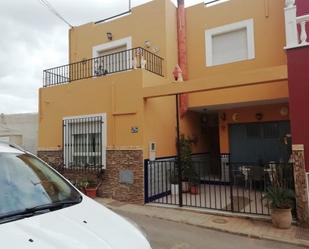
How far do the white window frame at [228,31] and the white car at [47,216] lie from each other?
8.95m

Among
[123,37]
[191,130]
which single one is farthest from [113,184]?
[123,37]

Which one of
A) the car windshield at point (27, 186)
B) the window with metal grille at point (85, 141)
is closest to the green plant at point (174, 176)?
the window with metal grille at point (85, 141)

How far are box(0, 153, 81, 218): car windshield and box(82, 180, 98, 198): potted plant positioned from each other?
20.6 feet

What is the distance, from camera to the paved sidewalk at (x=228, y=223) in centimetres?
578

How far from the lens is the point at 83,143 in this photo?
1046cm

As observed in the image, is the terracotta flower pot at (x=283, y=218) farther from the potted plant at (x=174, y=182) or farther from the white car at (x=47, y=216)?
the white car at (x=47, y=216)

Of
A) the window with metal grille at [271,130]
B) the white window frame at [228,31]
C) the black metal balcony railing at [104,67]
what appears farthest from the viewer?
the window with metal grille at [271,130]

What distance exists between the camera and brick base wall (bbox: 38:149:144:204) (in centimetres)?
889

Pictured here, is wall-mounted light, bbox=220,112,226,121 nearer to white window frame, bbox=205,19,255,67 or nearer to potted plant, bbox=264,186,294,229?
white window frame, bbox=205,19,255,67

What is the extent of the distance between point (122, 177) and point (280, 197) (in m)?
4.73

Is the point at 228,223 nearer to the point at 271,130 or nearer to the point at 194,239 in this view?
the point at 194,239

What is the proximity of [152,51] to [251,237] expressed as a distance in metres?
7.53

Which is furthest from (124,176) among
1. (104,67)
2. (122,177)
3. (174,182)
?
(104,67)

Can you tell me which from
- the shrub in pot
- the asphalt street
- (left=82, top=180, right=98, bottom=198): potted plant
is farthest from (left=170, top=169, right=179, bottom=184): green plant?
the asphalt street
